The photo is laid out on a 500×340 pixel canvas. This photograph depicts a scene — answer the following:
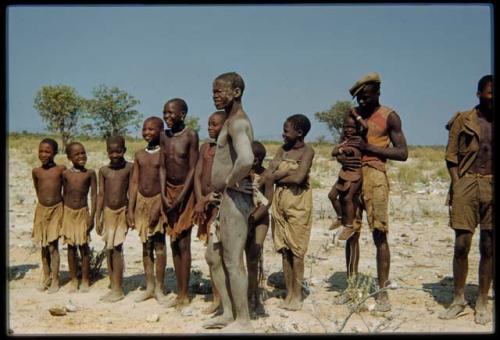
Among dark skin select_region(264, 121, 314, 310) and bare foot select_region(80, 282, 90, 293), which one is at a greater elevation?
dark skin select_region(264, 121, 314, 310)

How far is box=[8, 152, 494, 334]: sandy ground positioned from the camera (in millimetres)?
4859

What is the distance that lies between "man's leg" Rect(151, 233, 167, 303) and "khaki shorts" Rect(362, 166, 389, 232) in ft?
6.79

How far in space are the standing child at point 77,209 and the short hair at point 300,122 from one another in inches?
91.3

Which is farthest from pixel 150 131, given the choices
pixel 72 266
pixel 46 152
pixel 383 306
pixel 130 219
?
pixel 383 306

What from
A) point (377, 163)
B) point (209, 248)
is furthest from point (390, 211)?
point (209, 248)

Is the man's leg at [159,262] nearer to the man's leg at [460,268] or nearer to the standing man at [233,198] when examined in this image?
the standing man at [233,198]

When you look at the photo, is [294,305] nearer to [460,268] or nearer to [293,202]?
[293,202]

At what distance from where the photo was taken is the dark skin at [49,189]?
6145mm

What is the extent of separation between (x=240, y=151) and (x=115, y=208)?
2207mm

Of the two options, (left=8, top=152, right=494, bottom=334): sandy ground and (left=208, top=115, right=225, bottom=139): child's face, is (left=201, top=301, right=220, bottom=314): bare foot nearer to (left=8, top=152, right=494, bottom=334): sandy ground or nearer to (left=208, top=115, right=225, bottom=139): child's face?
(left=8, top=152, right=494, bottom=334): sandy ground

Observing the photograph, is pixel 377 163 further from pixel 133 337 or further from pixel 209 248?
pixel 133 337

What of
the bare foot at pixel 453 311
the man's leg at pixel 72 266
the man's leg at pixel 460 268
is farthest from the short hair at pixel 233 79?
the man's leg at pixel 72 266

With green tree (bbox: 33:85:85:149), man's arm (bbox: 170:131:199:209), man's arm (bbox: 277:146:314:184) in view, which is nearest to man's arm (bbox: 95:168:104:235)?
Answer: man's arm (bbox: 170:131:199:209)

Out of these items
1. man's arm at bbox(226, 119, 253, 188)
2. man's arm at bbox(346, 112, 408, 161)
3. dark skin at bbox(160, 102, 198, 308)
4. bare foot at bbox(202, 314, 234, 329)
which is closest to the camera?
man's arm at bbox(226, 119, 253, 188)
